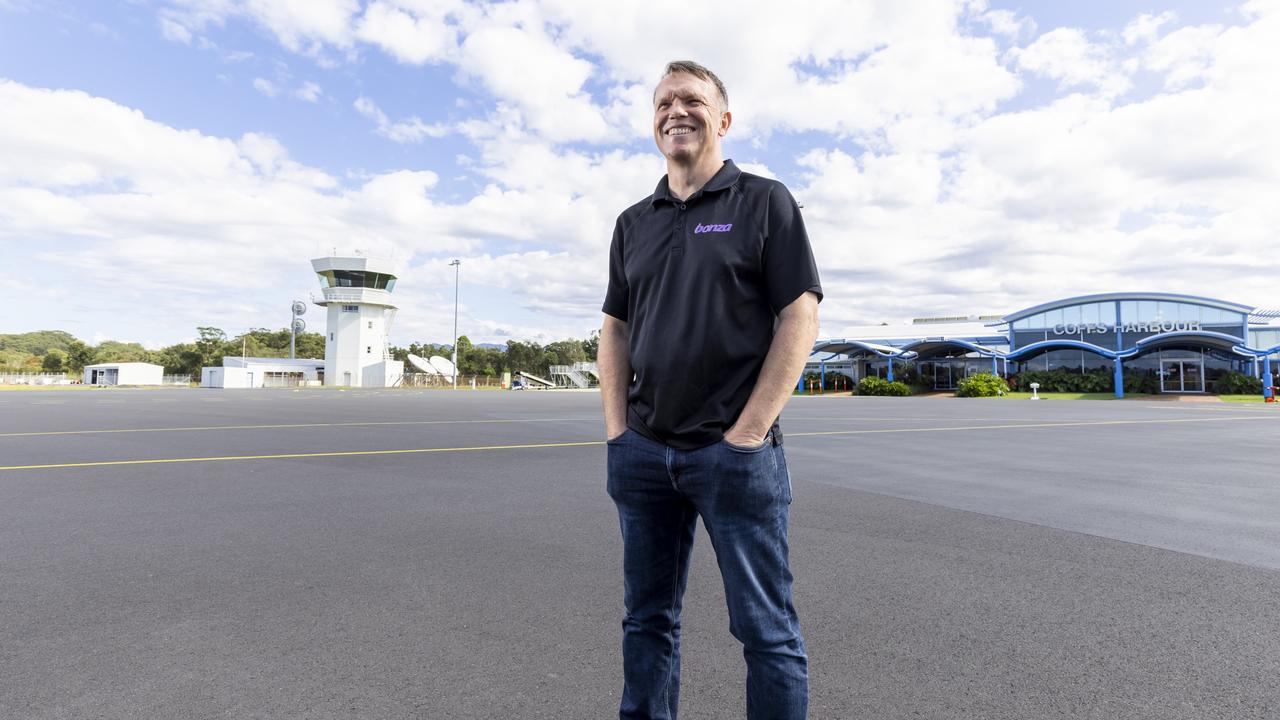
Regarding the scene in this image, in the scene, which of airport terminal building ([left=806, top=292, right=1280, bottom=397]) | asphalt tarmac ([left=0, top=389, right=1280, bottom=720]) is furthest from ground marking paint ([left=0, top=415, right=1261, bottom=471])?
airport terminal building ([left=806, top=292, right=1280, bottom=397])

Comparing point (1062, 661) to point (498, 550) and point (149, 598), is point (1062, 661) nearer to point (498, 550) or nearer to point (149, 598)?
point (498, 550)

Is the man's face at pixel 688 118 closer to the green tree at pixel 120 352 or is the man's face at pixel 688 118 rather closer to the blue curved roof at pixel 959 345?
the blue curved roof at pixel 959 345

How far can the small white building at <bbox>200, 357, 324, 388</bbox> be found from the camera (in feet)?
194

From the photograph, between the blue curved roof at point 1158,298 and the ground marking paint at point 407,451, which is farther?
the blue curved roof at point 1158,298

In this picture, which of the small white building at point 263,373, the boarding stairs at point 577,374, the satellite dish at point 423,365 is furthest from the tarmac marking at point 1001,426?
the satellite dish at point 423,365

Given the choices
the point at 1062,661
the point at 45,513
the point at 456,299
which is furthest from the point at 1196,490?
the point at 456,299

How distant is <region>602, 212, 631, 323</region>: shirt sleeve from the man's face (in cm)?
36

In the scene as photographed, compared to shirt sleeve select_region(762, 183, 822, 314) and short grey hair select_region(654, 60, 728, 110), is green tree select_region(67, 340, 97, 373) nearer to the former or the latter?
short grey hair select_region(654, 60, 728, 110)

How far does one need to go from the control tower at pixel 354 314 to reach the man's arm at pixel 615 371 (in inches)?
2707

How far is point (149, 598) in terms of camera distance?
345 centimetres

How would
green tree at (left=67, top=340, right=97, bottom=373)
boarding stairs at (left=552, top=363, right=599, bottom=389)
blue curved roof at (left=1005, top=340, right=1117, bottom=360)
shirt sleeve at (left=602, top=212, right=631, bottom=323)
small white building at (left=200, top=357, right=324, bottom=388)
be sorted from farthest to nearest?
1. green tree at (left=67, top=340, right=97, bottom=373)
2. boarding stairs at (left=552, top=363, right=599, bottom=389)
3. small white building at (left=200, top=357, right=324, bottom=388)
4. blue curved roof at (left=1005, top=340, right=1117, bottom=360)
5. shirt sleeve at (left=602, top=212, right=631, bottom=323)

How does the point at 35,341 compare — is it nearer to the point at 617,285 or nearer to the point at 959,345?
the point at 959,345

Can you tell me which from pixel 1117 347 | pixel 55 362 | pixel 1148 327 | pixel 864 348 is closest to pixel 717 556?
pixel 864 348

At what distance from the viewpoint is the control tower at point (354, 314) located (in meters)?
65.3
